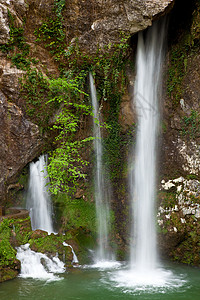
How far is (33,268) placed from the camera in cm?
647

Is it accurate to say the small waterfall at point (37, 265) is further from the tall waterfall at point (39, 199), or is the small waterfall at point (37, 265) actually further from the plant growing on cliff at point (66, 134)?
the plant growing on cliff at point (66, 134)

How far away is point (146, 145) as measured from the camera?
8883 millimetres

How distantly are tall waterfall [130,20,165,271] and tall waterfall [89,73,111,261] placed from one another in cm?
95

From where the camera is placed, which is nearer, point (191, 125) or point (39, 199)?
point (191, 125)

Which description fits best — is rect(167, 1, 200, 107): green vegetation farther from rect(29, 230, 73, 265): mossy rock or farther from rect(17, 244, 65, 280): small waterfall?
rect(17, 244, 65, 280): small waterfall

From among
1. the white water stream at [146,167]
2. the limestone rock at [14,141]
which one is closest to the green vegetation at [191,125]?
the white water stream at [146,167]

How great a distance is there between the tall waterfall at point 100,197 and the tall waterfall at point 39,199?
169 centimetres

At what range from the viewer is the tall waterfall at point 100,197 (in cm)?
816

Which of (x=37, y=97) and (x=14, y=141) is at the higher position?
(x=37, y=97)

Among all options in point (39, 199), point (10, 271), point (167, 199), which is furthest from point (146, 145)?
point (10, 271)

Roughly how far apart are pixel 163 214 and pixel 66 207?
3.31 m

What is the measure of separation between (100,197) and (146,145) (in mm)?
2465

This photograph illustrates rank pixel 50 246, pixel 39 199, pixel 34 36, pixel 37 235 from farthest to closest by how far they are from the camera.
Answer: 1. pixel 34 36
2. pixel 39 199
3. pixel 37 235
4. pixel 50 246

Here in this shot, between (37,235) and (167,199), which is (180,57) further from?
(37,235)
